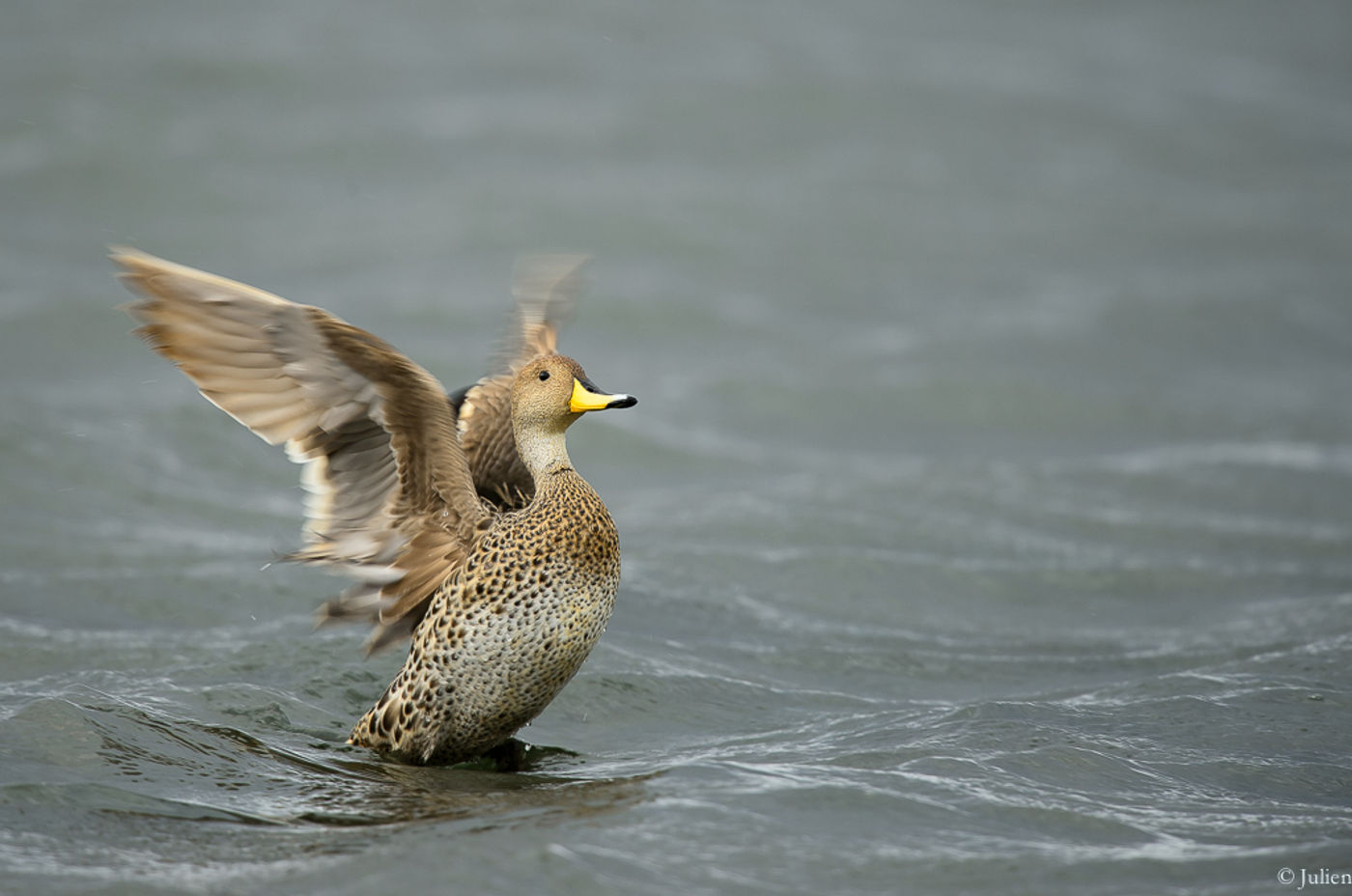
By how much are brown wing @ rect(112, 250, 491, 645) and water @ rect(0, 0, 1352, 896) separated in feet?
2.38

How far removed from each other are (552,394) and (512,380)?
919 millimetres

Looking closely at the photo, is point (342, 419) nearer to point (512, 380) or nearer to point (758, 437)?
point (512, 380)

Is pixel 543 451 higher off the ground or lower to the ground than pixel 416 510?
higher

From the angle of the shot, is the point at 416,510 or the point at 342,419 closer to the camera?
the point at 342,419

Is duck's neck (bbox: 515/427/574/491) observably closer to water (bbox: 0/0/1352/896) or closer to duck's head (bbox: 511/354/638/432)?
duck's head (bbox: 511/354/638/432)

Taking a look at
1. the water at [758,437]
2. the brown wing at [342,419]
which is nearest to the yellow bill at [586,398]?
the brown wing at [342,419]

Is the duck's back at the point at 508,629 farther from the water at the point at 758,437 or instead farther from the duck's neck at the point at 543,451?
the water at the point at 758,437

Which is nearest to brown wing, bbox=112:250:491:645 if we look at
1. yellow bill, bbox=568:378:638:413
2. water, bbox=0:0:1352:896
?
yellow bill, bbox=568:378:638:413

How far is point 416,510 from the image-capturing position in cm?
583

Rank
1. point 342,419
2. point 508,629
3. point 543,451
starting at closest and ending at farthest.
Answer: point 508,629
point 342,419
point 543,451

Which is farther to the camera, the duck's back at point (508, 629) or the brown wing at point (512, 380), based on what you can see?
the brown wing at point (512, 380)

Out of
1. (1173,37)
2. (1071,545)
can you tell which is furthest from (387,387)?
(1173,37)

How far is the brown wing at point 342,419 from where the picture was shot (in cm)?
532

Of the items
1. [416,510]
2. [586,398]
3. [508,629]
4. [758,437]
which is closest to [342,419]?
[416,510]
